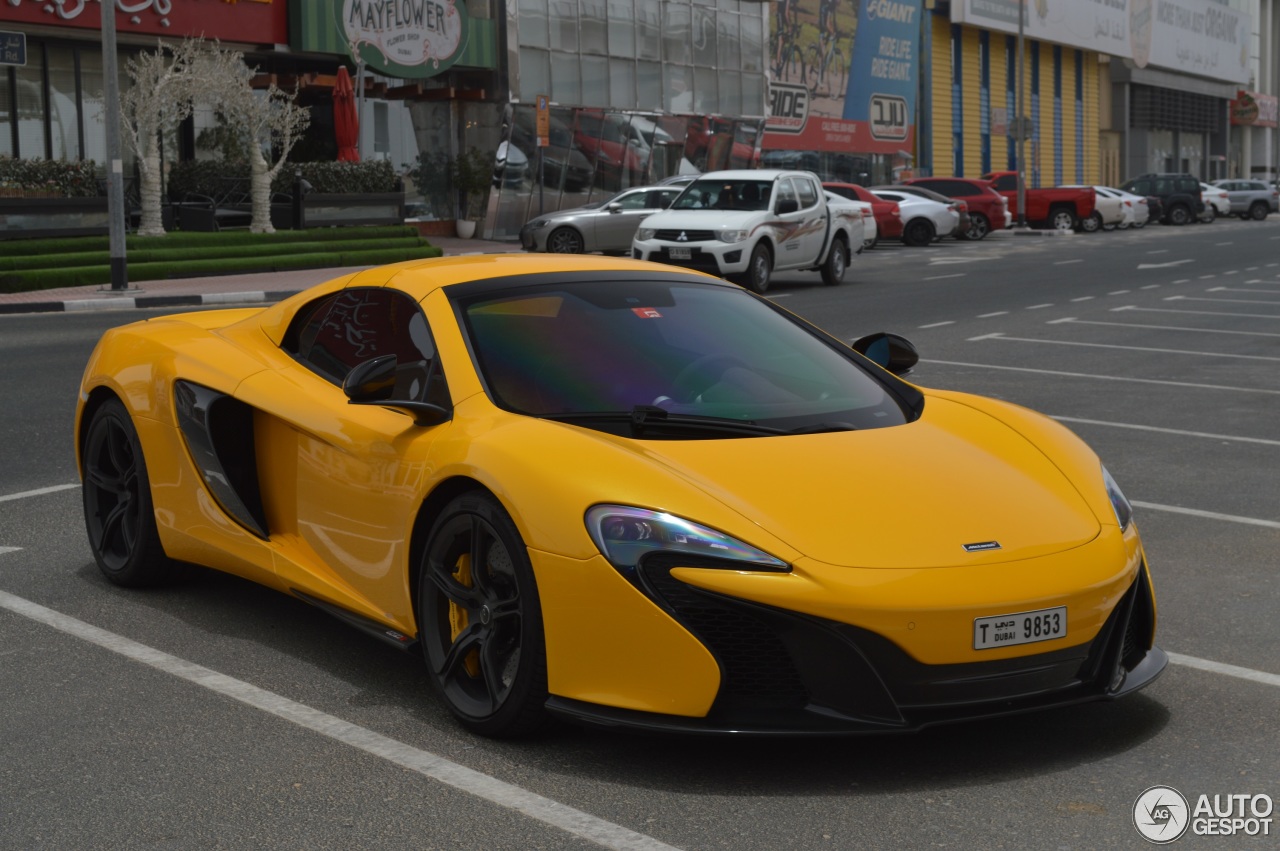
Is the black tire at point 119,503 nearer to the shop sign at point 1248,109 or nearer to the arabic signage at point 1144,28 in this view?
the arabic signage at point 1144,28

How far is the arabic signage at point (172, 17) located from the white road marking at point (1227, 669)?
86.4ft

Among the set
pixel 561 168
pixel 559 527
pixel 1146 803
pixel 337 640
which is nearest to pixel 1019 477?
pixel 1146 803

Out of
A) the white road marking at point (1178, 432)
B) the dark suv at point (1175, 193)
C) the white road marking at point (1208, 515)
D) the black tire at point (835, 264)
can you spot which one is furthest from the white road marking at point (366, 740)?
the dark suv at point (1175, 193)

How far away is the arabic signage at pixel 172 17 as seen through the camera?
2753cm

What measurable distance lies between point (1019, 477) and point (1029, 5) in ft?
230

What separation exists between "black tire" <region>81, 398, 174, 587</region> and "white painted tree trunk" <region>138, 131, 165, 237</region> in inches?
867

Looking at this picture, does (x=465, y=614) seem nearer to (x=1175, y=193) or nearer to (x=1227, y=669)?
(x=1227, y=669)

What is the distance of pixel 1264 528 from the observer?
281 inches

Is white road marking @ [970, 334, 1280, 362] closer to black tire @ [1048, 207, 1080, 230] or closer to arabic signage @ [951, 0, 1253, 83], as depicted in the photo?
black tire @ [1048, 207, 1080, 230]

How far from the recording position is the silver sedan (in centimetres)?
2991

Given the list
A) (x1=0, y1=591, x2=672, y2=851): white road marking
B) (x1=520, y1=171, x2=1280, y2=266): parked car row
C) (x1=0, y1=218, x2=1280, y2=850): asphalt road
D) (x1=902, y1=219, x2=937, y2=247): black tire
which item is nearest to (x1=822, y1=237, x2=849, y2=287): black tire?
(x1=520, y1=171, x2=1280, y2=266): parked car row

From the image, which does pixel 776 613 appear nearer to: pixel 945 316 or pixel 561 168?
pixel 945 316

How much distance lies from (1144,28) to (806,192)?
221 ft

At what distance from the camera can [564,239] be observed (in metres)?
30.2
